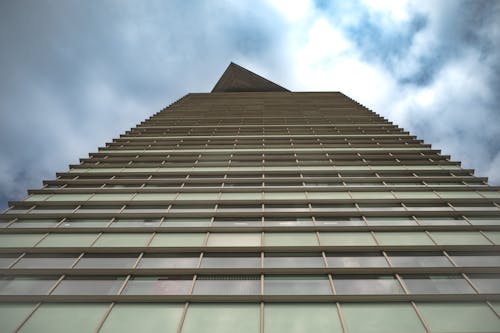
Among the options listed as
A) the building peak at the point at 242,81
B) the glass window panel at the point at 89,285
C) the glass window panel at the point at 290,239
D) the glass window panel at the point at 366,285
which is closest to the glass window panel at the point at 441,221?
the glass window panel at the point at 366,285

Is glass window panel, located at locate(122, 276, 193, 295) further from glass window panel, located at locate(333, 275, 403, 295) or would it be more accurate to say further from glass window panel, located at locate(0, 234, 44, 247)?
glass window panel, located at locate(0, 234, 44, 247)

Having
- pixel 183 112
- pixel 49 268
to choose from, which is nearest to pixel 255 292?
pixel 49 268

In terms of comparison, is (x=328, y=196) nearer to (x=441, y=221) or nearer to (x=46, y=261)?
(x=441, y=221)

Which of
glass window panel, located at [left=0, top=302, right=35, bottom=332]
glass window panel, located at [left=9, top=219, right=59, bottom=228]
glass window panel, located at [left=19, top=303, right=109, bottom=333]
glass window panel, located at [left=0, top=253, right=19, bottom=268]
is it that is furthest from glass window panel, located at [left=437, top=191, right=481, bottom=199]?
glass window panel, located at [left=0, top=253, right=19, bottom=268]

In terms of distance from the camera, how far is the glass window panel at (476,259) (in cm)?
1396

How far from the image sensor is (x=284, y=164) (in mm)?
24688

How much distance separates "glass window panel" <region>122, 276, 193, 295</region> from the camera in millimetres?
12719

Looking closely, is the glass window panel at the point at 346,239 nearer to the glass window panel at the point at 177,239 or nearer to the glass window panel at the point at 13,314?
the glass window panel at the point at 177,239

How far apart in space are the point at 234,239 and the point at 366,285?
6146 mm

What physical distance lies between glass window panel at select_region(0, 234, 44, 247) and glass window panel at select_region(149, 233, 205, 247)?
5.65 m

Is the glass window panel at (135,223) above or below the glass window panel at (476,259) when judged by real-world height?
above

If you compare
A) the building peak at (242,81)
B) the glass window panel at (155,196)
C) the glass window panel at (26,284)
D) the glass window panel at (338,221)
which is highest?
the building peak at (242,81)

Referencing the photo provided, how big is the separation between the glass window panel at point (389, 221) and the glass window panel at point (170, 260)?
874 cm

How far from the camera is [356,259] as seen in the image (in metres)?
14.5
